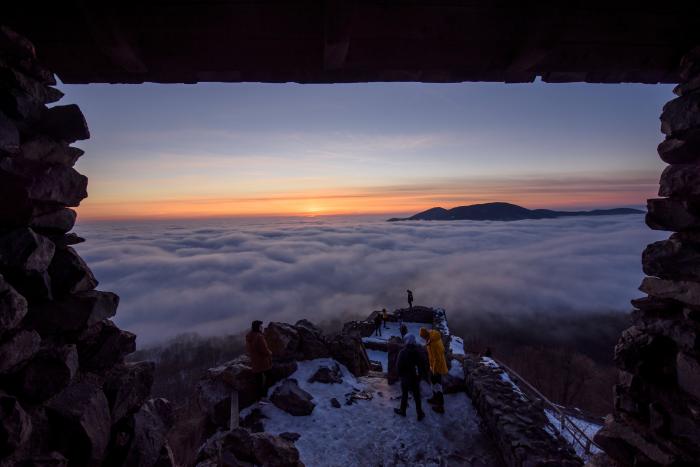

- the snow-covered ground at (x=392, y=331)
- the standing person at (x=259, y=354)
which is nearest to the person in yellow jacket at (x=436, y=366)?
the standing person at (x=259, y=354)

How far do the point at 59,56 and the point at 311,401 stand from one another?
7575mm

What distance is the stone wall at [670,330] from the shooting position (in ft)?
8.77

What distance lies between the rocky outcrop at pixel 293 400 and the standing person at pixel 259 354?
0.39 meters

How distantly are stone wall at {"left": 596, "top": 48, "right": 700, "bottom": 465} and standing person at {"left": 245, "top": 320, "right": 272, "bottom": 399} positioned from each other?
6.49m

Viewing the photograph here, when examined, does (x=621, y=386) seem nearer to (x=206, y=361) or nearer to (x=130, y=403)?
(x=130, y=403)

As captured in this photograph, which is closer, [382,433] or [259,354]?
[382,433]

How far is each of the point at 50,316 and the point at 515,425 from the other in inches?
269

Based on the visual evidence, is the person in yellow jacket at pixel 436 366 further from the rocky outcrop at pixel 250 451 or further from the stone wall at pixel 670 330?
the stone wall at pixel 670 330

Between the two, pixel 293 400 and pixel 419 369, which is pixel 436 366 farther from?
pixel 293 400

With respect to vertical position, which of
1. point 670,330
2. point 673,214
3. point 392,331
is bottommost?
point 392,331

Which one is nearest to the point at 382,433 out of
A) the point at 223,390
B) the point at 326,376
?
Result: the point at 326,376

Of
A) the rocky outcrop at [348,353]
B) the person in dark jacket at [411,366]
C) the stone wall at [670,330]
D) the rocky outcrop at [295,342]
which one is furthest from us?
the rocky outcrop at [348,353]

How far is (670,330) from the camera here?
285 centimetres

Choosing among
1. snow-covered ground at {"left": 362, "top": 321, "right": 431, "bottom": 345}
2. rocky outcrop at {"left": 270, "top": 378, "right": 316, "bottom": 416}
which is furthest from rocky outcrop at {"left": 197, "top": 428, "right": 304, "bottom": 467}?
snow-covered ground at {"left": 362, "top": 321, "right": 431, "bottom": 345}
